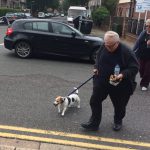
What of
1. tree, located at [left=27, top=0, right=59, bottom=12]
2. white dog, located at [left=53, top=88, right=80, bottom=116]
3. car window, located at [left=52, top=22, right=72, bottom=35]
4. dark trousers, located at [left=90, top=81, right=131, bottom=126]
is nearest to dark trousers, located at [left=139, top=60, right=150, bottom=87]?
white dog, located at [left=53, top=88, right=80, bottom=116]

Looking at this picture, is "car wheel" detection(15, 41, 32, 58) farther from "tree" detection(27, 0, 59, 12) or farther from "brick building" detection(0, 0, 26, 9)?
"brick building" detection(0, 0, 26, 9)

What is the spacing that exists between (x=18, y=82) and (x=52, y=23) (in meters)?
4.78

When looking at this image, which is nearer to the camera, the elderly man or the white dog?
the elderly man

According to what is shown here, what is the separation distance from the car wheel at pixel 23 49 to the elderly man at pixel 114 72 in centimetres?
780

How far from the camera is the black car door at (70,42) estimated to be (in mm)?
13055

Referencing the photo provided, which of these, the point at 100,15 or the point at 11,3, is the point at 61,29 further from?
the point at 11,3

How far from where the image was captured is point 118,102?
5.63m

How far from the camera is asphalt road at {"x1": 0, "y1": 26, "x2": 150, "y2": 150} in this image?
19.2 ft

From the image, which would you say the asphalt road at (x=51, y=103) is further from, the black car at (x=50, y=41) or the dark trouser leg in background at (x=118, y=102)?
the black car at (x=50, y=41)

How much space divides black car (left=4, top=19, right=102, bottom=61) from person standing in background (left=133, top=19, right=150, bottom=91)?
4.13m

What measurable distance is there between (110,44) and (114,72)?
41 centimetres

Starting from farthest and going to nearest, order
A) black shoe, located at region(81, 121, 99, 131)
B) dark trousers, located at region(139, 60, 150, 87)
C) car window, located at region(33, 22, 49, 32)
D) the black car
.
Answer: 1. car window, located at region(33, 22, 49, 32)
2. the black car
3. dark trousers, located at region(139, 60, 150, 87)
4. black shoe, located at region(81, 121, 99, 131)

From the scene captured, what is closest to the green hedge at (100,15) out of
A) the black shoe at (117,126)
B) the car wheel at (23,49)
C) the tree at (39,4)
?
the car wheel at (23,49)

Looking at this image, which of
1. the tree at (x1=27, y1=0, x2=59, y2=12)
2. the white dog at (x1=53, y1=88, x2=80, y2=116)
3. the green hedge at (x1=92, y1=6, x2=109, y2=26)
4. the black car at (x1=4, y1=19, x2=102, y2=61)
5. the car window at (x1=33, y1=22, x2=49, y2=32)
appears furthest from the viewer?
the tree at (x1=27, y1=0, x2=59, y2=12)
